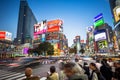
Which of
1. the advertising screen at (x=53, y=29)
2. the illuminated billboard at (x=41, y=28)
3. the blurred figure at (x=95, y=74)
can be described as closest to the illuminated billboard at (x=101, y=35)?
the advertising screen at (x=53, y=29)

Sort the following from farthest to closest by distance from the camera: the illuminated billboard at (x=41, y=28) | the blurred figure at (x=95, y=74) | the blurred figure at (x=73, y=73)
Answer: the illuminated billboard at (x=41, y=28) < the blurred figure at (x=95, y=74) < the blurred figure at (x=73, y=73)

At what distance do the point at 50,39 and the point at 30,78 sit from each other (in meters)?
115

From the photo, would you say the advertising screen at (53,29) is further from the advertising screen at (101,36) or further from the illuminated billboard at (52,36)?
the advertising screen at (101,36)

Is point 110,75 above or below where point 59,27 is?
below

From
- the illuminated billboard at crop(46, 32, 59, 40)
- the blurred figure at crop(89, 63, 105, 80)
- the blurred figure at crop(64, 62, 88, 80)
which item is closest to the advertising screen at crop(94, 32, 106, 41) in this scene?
the blurred figure at crop(89, 63, 105, 80)

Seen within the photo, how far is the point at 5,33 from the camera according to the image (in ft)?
217

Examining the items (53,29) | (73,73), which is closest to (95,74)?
(73,73)

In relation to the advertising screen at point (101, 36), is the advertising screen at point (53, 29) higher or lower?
higher

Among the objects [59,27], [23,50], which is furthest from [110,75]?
[23,50]

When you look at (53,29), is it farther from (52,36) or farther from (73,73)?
(73,73)

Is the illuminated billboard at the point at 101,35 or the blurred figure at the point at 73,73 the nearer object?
the blurred figure at the point at 73,73

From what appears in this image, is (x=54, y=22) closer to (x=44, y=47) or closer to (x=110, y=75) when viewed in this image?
(x=44, y=47)

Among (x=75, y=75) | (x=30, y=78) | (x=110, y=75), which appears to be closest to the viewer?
(x=75, y=75)

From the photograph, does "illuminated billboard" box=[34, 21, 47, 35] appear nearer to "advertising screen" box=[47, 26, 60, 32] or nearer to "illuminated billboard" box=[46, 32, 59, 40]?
"advertising screen" box=[47, 26, 60, 32]
